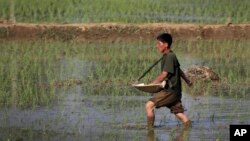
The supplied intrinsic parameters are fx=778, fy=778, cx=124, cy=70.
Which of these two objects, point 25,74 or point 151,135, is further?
point 25,74

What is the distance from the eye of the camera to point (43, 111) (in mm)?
9203

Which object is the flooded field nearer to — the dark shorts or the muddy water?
the muddy water

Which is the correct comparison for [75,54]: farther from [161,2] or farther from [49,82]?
[161,2]

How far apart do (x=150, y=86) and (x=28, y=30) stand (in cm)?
884

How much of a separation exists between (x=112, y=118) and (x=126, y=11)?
996cm

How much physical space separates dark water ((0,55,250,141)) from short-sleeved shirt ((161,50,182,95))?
45 cm

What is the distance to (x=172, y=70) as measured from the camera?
7.92 m

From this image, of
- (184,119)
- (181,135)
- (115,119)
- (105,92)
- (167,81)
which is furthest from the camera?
(105,92)

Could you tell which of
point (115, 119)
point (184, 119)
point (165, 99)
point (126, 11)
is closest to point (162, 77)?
point (165, 99)

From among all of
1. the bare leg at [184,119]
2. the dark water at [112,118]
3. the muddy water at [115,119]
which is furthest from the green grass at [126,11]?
the bare leg at [184,119]

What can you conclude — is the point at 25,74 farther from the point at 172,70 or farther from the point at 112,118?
the point at 172,70

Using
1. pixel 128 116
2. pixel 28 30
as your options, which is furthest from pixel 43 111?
pixel 28 30

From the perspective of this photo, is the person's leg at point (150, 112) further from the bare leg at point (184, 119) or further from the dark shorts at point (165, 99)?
the bare leg at point (184, 119)

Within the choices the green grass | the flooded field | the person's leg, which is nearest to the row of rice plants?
the flooded field
